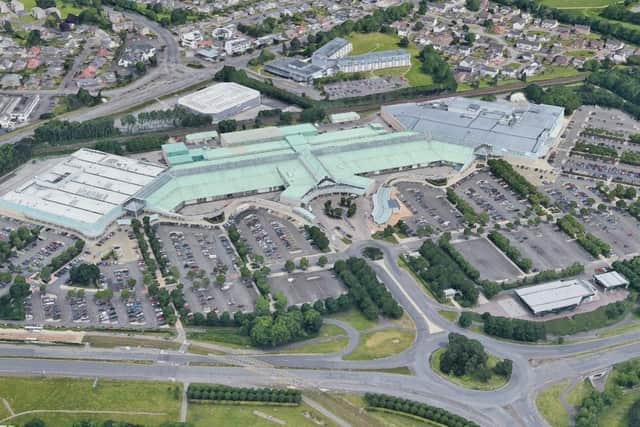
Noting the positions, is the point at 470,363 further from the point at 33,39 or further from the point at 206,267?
the point at 33,39

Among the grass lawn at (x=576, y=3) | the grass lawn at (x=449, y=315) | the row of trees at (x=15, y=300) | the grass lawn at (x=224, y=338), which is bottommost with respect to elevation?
the row of trees at (x=15, y=300)

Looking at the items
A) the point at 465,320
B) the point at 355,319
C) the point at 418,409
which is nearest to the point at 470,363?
the point at 465,320

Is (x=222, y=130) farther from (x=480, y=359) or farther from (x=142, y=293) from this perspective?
(x=480, y=359)

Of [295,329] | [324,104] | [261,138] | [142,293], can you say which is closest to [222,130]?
[261,138]

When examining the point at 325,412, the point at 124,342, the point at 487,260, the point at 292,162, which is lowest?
the point at 124,342

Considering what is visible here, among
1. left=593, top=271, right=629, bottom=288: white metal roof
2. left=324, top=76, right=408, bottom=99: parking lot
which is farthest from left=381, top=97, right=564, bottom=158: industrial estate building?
left=593, top=271, right=629, bottom=288: white metal roof

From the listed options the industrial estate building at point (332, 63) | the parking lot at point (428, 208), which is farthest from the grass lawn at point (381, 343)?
the industrial estate building at point (332, 63)

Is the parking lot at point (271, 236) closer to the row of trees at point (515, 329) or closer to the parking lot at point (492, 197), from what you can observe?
the row of trees at point (515, 329)
